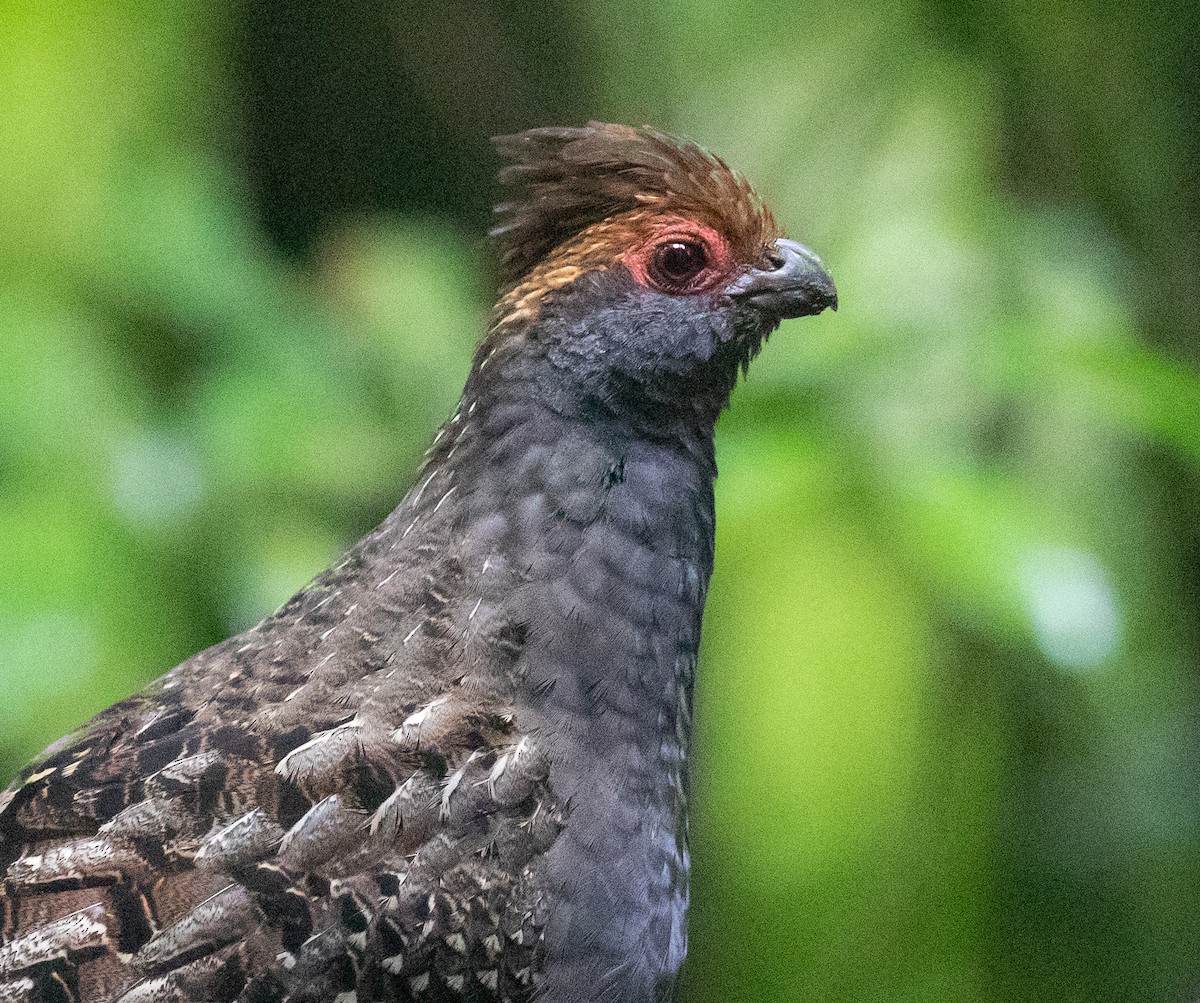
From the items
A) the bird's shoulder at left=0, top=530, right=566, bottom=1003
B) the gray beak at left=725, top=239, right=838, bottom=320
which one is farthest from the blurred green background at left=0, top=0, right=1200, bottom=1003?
the bird's shoulder at left=0, top=530, right=566, bottom=1003

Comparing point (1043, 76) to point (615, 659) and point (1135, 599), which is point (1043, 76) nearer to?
point (1135, 599)

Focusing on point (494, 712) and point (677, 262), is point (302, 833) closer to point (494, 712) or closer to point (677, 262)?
point (494, 712)

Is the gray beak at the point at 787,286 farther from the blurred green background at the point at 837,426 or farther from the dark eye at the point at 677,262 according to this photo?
the blurred green background at the point at 837,426

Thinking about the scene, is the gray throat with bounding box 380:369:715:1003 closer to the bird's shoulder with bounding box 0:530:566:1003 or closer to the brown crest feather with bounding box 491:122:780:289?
the bird's shoulder with bounding box 0:530:566:1003

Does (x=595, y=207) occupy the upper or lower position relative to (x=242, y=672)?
upper

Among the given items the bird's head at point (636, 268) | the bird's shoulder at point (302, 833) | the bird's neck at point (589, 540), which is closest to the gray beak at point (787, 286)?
the bird's head at point (636, 268)

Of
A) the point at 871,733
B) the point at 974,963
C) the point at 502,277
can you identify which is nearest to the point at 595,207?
the point at 502,277

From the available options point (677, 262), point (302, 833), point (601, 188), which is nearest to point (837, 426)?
point (677, 262)
